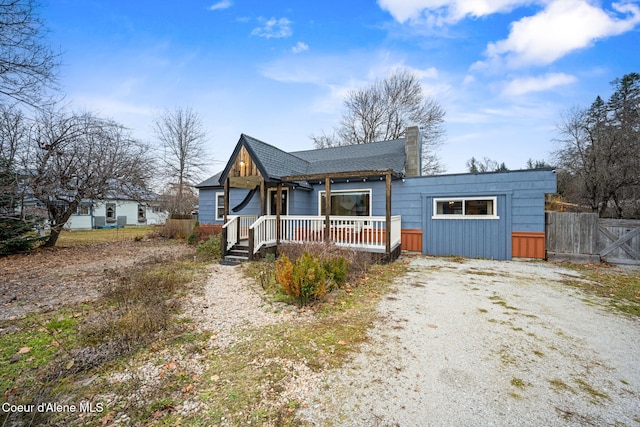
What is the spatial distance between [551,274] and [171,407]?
905cm

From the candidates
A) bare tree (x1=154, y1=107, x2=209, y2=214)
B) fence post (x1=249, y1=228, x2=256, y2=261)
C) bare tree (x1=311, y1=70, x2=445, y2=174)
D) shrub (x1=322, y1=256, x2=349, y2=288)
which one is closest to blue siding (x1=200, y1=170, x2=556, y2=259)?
fence post (x1=249, y1=228, x2=256, y2=261)

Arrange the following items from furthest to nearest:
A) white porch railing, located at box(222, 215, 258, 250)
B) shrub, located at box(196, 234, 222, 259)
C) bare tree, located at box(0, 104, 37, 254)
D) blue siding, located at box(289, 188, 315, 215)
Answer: blue siding, located at box(289, 188, 315, 215), shrub, located at box(196, 234, 222, 259), bare tree, located at box(0, 104, 37, 254), white porch railing, located at box(222, 215, 258, 250)

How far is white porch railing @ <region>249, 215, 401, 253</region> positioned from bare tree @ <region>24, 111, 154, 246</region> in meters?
8.00

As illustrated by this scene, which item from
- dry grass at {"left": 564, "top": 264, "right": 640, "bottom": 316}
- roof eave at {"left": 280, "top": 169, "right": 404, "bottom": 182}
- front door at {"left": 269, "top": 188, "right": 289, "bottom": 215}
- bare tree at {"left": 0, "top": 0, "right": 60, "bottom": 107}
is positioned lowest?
dry grass at {"left": 564, "top": 264, "right": 640, "bottom": 316}

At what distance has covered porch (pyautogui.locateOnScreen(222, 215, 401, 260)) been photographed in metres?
8.37

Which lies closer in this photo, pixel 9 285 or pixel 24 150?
pixel 9 285

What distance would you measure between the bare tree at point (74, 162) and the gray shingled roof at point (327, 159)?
3.85m

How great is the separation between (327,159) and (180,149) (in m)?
15.9

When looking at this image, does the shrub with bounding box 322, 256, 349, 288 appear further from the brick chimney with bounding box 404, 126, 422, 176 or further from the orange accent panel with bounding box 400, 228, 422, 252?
the brick chimney with bounding box 404, 126, 422, 176

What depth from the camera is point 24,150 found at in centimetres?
986

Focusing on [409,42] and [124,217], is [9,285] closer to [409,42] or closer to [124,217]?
[409,42]

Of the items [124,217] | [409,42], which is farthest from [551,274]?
[124,217]

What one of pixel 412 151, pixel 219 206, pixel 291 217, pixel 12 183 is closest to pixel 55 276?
pixel 12 183

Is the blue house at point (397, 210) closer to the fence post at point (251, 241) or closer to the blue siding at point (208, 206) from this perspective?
the fence post at point (251, 241)
